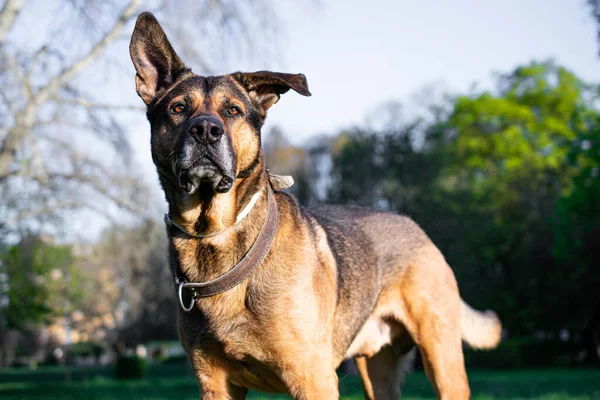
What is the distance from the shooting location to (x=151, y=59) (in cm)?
492

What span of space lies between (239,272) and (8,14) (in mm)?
8330

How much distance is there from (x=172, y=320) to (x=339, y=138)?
17396mm

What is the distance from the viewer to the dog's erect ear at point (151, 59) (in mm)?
4770

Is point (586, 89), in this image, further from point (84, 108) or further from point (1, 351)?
A: point (1, 351)

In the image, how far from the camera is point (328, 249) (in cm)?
515

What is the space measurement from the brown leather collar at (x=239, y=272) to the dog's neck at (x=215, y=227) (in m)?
0.05

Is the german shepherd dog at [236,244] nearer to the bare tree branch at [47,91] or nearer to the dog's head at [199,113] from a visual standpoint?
the dog's head at [199,113]

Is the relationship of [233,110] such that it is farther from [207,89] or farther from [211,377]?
[211,377]

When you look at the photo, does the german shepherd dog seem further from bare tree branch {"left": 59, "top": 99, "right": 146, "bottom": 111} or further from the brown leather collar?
bare tree branch {"left": 59, "top": 99, "right": 146, "bottom": 111}

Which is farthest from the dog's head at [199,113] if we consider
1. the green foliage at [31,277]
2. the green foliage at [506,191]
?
the green foliage at [506,191]

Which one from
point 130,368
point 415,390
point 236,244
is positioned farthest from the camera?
point 130,368

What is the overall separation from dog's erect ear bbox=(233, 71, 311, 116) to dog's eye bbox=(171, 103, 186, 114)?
525 mm

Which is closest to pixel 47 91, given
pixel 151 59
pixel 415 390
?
pixel 151 59

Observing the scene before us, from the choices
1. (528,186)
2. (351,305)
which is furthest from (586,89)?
(351,305)
